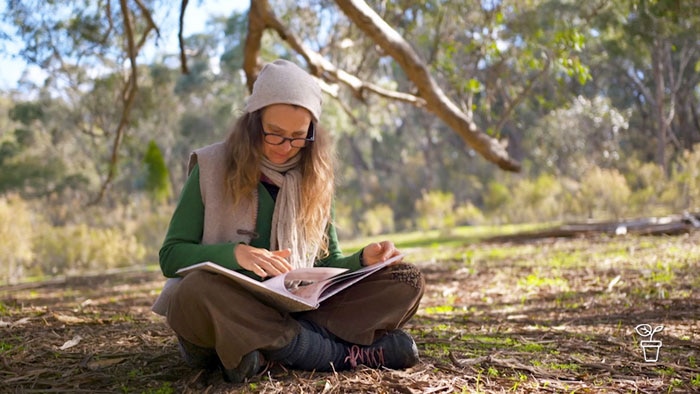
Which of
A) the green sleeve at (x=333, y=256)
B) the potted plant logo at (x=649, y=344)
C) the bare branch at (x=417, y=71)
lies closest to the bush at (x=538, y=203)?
the bare branch at (x=417, y=71)

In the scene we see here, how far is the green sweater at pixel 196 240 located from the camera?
90.4 inches

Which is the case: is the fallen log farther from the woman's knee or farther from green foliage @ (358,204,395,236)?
green foliage @ (358,204,395,236)

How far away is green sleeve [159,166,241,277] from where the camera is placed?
2.28 m

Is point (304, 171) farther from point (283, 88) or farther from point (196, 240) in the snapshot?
point (196, 240)

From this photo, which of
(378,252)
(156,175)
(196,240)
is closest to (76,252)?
(156,175)

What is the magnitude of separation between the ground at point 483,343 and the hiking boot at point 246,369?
38 millimetres

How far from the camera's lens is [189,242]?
2480 mm

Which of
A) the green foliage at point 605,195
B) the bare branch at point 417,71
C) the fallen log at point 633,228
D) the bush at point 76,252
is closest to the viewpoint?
the bare branch at point 417,71

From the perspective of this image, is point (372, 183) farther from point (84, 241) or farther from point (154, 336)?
point (154, 336)

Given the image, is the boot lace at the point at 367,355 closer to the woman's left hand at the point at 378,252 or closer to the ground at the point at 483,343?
the ground at the point at 483,343

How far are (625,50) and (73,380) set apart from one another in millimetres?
22979

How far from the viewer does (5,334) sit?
319 cm

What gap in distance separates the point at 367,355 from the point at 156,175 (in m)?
17.3

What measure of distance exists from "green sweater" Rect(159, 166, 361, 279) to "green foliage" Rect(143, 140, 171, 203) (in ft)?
54.1
